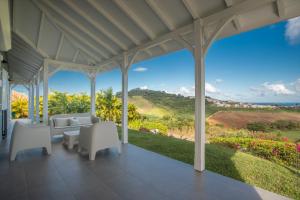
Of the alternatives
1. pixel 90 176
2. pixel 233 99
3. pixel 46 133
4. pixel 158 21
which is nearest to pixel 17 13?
pixel 46 133

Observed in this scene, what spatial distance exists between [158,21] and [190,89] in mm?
8171

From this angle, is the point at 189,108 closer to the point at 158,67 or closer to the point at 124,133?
the point at 158,67

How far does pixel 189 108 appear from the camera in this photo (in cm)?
1106

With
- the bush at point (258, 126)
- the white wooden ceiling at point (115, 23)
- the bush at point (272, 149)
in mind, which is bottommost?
the bush at point (272, 149)

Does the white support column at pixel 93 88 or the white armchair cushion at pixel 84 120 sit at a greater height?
the white support column at pixel 93 88

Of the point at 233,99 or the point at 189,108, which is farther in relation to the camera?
the point at 189,108

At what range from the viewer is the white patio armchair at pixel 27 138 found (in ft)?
13.3

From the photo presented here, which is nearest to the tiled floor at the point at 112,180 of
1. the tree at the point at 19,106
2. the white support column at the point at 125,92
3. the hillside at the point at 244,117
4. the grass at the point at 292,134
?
the white support column at the point at 125,92

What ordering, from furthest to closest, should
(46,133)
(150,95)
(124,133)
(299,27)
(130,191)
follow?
(150,95), (299,27), (124,133), (46,133), (130,191)

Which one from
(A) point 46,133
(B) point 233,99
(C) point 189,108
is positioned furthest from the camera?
(C) point 189,108

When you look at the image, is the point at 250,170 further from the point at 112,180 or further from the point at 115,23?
the point at 115,23

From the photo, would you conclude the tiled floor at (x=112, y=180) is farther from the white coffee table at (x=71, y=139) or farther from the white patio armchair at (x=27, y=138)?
the white coffee table at (x=71, y=139)

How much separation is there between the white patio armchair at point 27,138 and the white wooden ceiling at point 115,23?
119 inches

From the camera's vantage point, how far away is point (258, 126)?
23.4 ft
